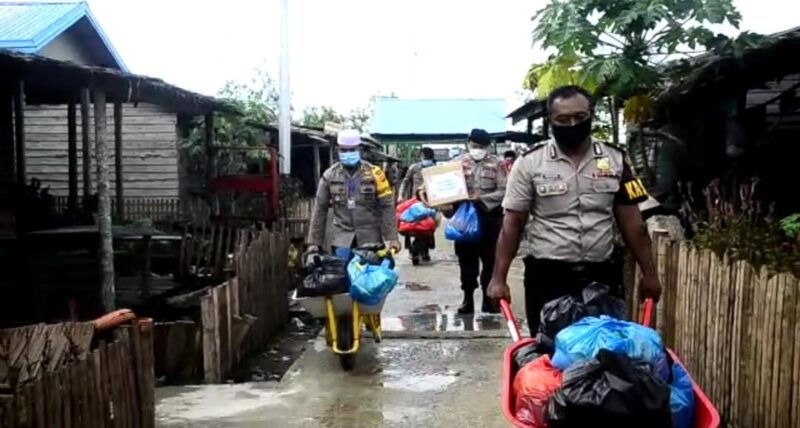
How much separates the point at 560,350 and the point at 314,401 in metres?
2.91

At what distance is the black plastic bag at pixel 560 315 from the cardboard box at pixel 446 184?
4.90 m

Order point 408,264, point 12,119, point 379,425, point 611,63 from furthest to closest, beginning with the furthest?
point 408,264
point 12,119
point 611,63
point 379,425

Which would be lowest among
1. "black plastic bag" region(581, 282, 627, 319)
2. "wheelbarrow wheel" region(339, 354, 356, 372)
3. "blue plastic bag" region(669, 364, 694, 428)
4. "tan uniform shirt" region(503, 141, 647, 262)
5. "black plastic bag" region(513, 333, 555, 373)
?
"wheelbarrow wheel" region(339, 354, 356, 372)

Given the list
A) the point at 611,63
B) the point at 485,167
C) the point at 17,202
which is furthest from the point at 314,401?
the point at 17,202

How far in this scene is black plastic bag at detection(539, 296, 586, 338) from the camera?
139 inches

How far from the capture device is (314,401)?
18.8 ft

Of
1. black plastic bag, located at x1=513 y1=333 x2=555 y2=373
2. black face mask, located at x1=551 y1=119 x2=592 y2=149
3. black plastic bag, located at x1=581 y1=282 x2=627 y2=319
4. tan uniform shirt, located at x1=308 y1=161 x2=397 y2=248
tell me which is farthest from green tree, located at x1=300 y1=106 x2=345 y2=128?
black plastic bag, located at x1=513 y1=333 x2=555 y2=373

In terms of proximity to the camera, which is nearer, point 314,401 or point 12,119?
point 314,401

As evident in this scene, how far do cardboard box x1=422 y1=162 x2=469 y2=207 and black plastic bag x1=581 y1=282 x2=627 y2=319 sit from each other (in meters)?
4.80

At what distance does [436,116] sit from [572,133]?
90.3 ft

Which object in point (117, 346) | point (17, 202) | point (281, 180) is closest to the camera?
point (117, 346)

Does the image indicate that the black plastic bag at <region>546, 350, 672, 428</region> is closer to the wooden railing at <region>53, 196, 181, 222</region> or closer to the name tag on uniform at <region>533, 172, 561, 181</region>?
the name tag on uniform at <region>533, 172, 561, 181</region>

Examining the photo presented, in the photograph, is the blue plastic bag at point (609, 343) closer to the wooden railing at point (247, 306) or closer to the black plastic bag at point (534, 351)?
the black plastic bag at point (534, 351)

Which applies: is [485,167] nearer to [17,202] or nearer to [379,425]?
[379,425]
